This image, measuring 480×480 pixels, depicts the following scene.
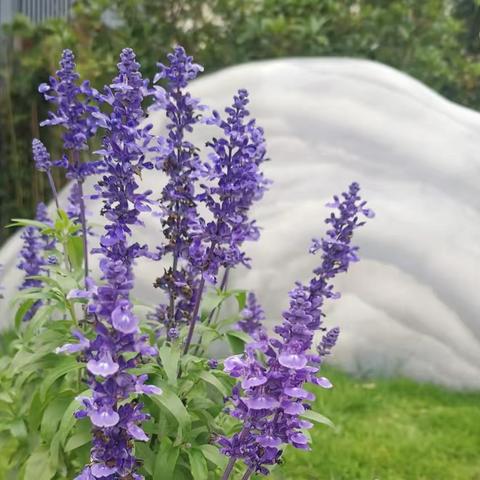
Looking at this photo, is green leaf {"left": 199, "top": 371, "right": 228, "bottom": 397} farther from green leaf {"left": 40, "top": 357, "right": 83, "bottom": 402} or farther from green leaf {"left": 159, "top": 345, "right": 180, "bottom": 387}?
green leaf {"left": 40, "top": 357, "right": 83, "bottom": 402}

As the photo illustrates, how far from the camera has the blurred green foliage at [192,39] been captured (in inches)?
272

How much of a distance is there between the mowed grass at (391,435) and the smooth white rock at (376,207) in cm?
29

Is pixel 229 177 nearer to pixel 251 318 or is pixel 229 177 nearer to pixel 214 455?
pixel 214 455

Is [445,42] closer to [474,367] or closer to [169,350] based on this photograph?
[474,367]

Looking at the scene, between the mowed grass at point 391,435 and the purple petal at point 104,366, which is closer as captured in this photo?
the purple petal at point 104,366

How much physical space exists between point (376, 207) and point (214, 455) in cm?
347

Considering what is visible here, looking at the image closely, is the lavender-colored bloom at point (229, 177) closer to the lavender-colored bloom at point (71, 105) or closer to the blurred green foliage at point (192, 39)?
the lavender-colored bloom at point (71, 105)

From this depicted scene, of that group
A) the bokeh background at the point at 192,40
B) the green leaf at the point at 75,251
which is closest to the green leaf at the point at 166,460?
the green leaf at the point at 75,251

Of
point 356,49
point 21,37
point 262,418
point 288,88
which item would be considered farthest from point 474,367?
point 21,37

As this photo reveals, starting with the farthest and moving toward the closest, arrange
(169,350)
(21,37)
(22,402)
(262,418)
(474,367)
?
(21,37) < (474,367) < (22,402) < (169,350) < (262,418)

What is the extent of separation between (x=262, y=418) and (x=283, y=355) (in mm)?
245

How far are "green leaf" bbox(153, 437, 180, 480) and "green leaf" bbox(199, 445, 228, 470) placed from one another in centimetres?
10

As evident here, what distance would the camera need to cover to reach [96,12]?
7.23 meters

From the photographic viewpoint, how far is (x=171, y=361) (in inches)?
96.0
